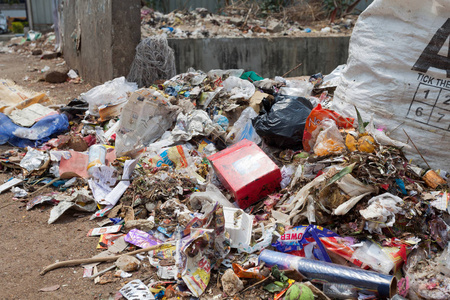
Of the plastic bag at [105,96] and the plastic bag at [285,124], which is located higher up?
the plastic bag at [285,124]

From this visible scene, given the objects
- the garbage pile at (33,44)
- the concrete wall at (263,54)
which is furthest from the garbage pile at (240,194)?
the garbage pile at (33,44)

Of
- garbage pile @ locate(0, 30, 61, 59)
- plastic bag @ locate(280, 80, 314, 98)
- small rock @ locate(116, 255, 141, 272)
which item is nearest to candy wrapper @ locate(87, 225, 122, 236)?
small rock @ locate(116, 255, 141, 272)

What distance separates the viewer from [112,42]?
16.9 feet

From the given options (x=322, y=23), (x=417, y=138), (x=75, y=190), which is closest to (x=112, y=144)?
(x=75, y=190)

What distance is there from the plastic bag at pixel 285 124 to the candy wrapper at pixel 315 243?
1.11m

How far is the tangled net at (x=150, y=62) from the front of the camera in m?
5.10

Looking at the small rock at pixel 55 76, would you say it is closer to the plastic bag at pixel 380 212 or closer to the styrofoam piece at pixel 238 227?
the styrofoam piece at pixel 238 227

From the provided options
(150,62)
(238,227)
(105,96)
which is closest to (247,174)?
(238,227)

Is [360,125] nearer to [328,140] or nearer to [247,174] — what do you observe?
[328,140]

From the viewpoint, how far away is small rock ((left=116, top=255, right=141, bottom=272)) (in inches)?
93.0

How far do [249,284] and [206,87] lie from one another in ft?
8.43

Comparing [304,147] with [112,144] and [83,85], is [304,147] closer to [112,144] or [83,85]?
[112,144]

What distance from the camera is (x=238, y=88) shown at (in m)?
4.26

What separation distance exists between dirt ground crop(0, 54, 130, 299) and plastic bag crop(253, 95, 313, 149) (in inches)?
63.8
